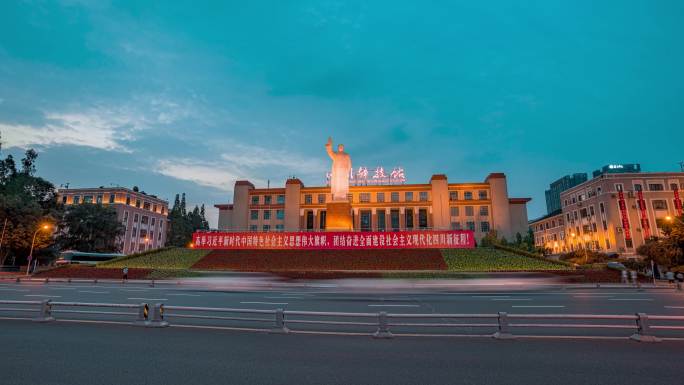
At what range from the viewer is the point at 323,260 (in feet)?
107

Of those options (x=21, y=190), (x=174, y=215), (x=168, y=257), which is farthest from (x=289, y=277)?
(x=174, y=215)

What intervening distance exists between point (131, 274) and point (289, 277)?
49.5ft

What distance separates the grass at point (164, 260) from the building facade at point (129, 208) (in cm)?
3039

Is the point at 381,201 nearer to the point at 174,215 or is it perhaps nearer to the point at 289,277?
the point at 289,277

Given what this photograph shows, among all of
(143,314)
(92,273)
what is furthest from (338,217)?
(143,314)

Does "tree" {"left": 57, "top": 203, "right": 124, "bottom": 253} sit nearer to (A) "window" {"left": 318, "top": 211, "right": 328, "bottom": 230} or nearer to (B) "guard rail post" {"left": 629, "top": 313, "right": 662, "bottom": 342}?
(A) "window" {"left": 318, "top": 211, "right": 328, "bottom": 230}

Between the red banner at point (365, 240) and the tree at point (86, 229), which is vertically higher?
the tree at point (86, 229)

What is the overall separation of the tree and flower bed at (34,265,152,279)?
23126 mm

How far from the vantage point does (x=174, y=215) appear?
85.5 m

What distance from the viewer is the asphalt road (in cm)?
505

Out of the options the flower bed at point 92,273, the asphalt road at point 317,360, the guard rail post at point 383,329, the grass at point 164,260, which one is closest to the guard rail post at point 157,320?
the asphalt road at point 317,360

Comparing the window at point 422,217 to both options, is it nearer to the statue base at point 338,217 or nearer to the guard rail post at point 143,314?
the statue base at point 338,217

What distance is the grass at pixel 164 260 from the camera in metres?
33.2

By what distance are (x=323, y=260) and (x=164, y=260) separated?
55.0 feet
